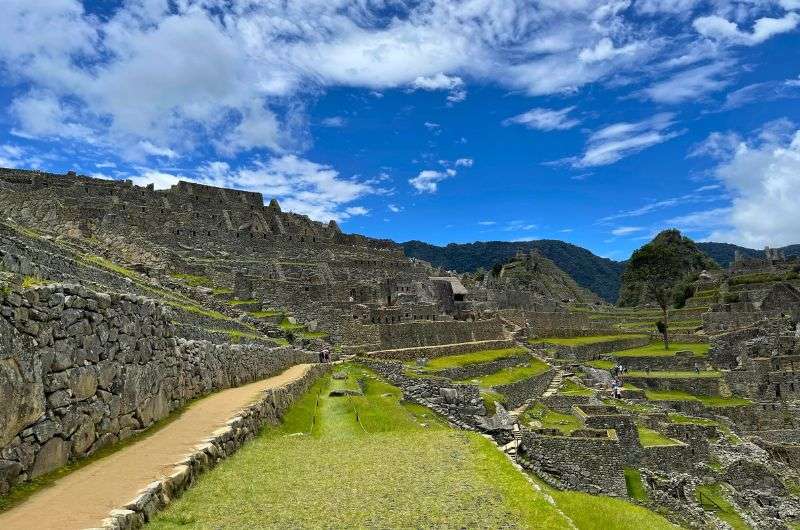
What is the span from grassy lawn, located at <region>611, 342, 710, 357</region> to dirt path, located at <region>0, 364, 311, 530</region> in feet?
145

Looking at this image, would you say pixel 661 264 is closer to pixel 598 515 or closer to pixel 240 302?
pixel 240 302

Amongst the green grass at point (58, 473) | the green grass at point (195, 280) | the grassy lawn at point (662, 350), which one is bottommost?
the grassy lawn at point (662, 350)

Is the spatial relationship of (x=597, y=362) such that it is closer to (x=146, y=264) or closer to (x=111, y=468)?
(x=146, y=264)

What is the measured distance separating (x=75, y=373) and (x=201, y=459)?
77.3 inches

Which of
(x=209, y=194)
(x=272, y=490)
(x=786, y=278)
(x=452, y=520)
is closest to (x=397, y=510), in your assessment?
(x=452, y=520)

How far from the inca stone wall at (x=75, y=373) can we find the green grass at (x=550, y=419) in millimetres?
16200

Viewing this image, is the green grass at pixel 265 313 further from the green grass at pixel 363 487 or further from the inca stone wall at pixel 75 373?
the inca stone wall at pixel 75 373

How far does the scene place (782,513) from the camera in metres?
23.2

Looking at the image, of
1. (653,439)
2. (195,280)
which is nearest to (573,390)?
(653,439)

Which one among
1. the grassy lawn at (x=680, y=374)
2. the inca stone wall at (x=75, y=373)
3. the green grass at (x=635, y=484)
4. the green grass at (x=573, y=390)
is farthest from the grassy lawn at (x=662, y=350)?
the inca stone wall at (x=75, y=373)

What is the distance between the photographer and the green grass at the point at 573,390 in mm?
32375

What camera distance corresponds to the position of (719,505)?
22.1 meters

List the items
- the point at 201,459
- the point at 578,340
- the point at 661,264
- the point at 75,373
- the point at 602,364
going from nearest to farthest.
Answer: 1. the point at 75,373
2. the point at 201,459
3. the point at 602,364
4. the point at 578,340
5. the point at 661,264

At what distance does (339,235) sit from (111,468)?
182ft
